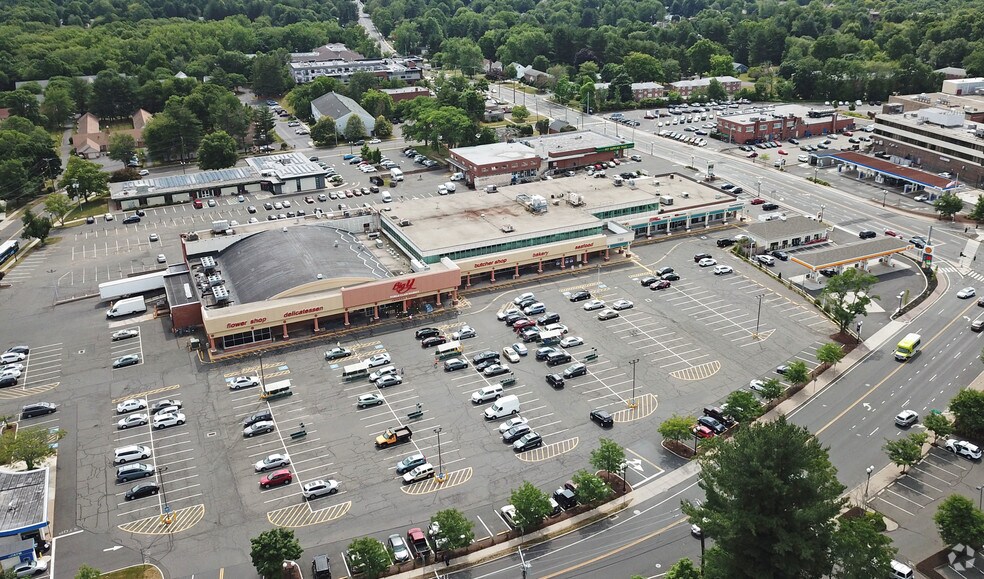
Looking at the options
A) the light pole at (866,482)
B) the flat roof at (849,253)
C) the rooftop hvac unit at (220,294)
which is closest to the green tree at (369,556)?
the light pole at (866,482)

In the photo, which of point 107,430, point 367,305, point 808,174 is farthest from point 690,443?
point 808,174

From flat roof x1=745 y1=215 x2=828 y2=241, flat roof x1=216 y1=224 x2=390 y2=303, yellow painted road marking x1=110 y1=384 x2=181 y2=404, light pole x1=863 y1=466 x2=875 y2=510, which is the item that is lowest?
light pole x1=863 y1=466 x2=875 y2=510

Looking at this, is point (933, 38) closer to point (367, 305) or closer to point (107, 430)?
point (367, 305)

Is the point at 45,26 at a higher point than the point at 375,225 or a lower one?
higher

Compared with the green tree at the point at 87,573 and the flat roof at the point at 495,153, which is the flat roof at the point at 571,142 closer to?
the flat roof at the point at 495,153

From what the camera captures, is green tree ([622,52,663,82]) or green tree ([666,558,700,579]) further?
green tree ([622,52,663,82])

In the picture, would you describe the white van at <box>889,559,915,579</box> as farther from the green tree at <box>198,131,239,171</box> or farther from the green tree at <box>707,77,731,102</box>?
the green tree at <box>707,77,731,102</box>

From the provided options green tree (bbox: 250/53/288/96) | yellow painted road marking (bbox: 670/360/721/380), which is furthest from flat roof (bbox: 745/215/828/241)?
green tree (bbox: 250/53/288/96)
